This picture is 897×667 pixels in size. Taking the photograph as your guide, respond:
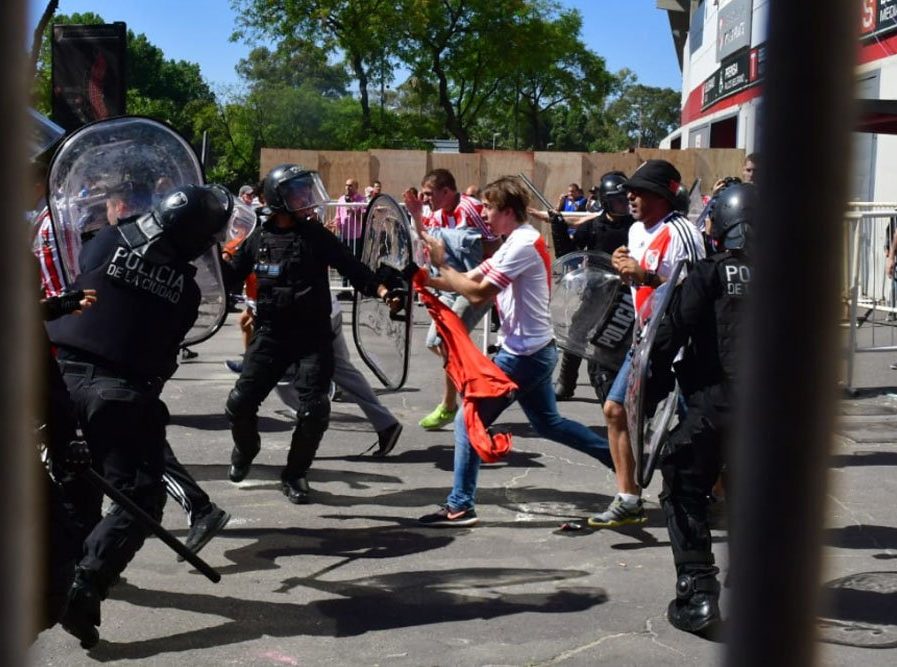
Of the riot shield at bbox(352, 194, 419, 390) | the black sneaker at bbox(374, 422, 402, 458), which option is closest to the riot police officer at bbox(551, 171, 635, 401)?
the black sneaker at bbox(374, 422, 402, 458)

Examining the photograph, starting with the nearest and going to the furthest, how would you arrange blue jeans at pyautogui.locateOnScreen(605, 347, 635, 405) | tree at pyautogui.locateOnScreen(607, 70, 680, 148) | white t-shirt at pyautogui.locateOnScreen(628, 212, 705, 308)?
white t-shirt at pyautogui.locateOnScreen(628, 212, 705, 308)
blue jeans at pyautogui.locateOnScreen(605, 347, 635, 405)
tree at pyautogui.locateOnScreen(607, 70, 680, 148)

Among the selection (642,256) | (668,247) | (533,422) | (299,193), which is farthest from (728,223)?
(299,193)

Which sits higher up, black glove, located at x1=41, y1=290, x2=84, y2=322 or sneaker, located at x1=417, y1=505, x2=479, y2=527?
black glove, located at x1=41, y1=290, x2=84, y2=322

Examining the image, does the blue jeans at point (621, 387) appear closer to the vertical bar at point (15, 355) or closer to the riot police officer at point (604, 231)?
the riot police officer at point (604, 231)

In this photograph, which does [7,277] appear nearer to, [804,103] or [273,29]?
[804,103]

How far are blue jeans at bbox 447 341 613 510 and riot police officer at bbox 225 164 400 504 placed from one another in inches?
32.8

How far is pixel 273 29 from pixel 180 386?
32.9m

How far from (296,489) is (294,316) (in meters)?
0.98

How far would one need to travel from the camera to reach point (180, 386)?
10.7 metres

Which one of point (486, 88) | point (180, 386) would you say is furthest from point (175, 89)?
point (180, 386)

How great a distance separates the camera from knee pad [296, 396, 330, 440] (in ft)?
21.4

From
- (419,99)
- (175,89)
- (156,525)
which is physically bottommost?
(156,525)

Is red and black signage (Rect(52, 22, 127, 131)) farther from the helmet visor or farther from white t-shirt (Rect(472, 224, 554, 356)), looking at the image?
white t-shirt (Rect(472, 224, 554, 356))

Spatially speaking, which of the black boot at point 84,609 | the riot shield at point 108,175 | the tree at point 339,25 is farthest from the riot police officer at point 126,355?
the tree at point 339,25
